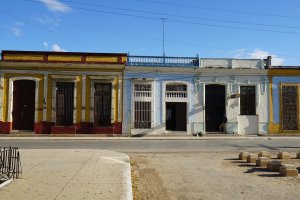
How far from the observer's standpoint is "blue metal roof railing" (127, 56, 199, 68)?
2772cm

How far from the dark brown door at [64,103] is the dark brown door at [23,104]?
6.22 feet

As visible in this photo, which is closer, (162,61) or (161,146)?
(161,146)

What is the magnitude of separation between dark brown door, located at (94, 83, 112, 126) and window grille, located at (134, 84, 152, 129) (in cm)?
201

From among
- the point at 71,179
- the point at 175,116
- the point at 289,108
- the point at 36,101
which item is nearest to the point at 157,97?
the point at 175,116

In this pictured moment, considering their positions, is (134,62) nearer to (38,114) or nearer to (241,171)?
(38,114)

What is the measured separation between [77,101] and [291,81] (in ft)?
54.8

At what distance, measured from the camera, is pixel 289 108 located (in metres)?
28.8

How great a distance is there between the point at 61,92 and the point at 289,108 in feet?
58.0

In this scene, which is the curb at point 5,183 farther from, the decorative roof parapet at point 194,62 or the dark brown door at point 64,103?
the decorative roof parapet at point 194,62

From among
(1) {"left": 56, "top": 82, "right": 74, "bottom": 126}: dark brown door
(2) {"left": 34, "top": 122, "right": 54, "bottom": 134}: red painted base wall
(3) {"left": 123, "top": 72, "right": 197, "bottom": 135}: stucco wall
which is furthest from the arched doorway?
(2) {"left": 34, "top": 122, "right": 54, "bottom": 134}: red painted base wall

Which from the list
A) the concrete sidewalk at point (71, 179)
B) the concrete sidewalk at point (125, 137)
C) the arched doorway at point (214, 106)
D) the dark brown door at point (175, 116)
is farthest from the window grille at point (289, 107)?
the concrete sidewalk at point (71, 179)

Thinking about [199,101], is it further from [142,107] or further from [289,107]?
[289,107]

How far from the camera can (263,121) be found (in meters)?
28.5

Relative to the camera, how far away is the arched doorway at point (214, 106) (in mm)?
28422
